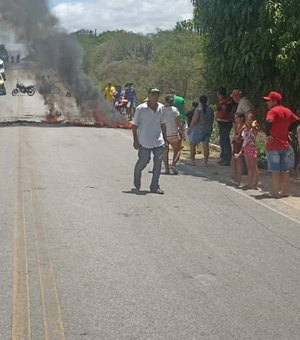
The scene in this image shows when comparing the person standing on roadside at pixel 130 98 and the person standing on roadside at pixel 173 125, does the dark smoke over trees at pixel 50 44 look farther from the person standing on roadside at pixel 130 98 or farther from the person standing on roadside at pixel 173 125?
the person standing on roadside at pixel 173 125

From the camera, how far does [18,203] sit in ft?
31.8

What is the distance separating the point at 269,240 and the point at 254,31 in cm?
605

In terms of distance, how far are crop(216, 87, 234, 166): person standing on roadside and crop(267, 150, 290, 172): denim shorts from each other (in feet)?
11.3

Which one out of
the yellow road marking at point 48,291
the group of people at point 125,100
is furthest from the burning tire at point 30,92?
the yellow road marking at point 48,291

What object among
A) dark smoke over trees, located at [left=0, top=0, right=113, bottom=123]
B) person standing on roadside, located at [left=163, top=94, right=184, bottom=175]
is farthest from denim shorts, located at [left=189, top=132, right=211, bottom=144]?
dark smoke over trees, located at [left=0, top=0, right=113, bottom=123]

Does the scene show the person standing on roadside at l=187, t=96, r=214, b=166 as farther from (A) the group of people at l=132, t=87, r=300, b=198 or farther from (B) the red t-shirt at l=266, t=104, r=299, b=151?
(B) the red t-shirt at l=266, t=104, r=299, b=151

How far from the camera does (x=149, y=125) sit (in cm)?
1078

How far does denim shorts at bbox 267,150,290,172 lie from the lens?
423 inches

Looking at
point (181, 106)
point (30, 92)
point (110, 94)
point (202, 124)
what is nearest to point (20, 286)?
point (202, 124)

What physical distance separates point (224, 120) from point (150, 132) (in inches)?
162

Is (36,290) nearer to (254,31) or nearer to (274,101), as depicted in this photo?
(274,101)

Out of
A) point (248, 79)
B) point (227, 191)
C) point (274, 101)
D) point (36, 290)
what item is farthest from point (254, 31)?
point (36, 290)

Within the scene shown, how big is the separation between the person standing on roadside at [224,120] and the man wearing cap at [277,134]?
331cm

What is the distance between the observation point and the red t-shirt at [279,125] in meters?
10.5
